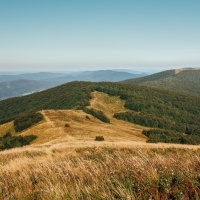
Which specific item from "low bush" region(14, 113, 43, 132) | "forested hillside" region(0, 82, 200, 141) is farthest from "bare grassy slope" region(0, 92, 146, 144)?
"forested hillside" region(0, 82, 200, 141)

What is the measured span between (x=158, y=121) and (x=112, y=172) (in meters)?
127

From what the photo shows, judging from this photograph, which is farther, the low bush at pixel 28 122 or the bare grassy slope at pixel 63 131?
the low bush at pixel 28 122

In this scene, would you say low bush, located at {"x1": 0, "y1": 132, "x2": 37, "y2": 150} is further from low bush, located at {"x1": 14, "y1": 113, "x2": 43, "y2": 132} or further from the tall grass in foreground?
the tall grass in foreground

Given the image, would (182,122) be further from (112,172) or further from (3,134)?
(112,172)

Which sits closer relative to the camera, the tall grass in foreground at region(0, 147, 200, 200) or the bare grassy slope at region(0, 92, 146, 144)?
the tall grass in foreground at region(0, 147, 200, 200)

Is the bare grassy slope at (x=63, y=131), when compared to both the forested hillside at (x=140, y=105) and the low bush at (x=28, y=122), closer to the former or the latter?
the low bush at (x=28, y=122)

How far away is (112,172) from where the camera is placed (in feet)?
21.2

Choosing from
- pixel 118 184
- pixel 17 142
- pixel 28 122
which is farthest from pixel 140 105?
pixel 118 184

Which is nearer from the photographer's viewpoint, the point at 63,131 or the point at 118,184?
the point at 118,184

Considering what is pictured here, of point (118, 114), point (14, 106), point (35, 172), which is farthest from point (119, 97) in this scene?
point (35, 172)

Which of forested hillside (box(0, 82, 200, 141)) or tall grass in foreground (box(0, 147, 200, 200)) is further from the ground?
tall grass in foreground (box(0, 147, 200, 200))

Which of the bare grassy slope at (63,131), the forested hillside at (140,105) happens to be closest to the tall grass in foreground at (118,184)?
the bare grassy slope at (63,131)

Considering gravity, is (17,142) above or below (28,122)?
below

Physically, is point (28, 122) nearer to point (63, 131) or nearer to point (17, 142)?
point (17, 142)
